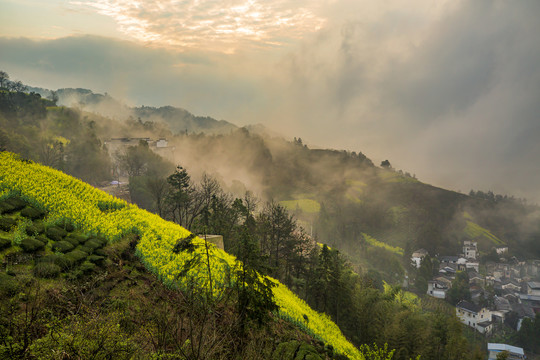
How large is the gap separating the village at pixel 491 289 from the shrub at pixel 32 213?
81.6m

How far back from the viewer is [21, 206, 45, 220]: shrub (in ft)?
42.9

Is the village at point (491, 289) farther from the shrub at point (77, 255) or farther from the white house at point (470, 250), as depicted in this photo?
the shrub at point (77, 255)

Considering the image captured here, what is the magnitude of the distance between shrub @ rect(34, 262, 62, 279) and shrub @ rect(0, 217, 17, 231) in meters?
2.92

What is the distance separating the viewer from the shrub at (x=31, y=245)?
36.2ft

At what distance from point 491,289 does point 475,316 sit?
2848 cm

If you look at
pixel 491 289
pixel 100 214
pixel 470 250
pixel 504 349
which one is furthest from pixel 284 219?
pixel 470 250

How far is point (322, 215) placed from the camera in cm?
13050

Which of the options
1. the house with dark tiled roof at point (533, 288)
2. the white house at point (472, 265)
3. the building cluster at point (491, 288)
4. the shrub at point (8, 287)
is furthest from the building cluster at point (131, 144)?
the house with dark tiled roof at point (533, 288)

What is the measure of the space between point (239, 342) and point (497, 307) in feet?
364

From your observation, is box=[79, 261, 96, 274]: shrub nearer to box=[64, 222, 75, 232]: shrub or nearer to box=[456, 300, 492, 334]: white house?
box=[64, 222, 75, 232]: shrub

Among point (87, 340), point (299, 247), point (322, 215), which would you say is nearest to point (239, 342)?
point (87, 340)

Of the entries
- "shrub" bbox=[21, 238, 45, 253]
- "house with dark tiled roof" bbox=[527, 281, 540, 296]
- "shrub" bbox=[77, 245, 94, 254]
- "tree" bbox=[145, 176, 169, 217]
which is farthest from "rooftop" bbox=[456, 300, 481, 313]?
"shrub" bbox=[21, 238, 45, 253]

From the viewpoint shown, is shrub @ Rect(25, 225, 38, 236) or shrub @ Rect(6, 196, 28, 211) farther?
shrub @ Rect(6, 196, 28, 211)

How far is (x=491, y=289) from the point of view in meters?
102
